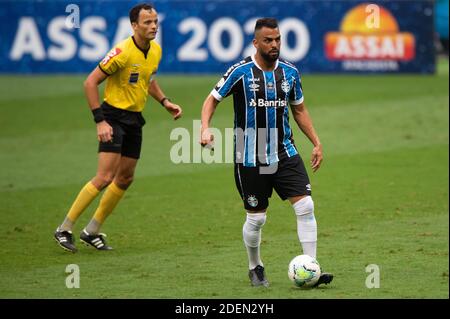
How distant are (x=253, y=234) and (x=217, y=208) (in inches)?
166

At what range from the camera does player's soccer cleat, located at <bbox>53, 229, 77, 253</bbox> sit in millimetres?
10438

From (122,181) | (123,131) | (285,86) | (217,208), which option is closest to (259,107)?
(285,86)

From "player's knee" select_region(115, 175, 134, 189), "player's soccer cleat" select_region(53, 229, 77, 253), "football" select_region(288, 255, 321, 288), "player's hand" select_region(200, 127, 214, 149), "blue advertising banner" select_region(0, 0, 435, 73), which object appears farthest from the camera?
"blue advertising banner" select_region(0, 0, 435, 73)

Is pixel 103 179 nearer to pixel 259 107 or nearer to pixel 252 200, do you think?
pixel 252 200

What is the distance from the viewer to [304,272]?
852cm

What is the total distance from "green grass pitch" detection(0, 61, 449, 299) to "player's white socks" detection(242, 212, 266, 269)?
0.24 metres

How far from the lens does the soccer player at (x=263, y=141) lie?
28.6ft

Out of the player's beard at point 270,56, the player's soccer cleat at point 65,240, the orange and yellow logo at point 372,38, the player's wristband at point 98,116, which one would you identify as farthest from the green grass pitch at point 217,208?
the orange and yellow logo at point 372,38

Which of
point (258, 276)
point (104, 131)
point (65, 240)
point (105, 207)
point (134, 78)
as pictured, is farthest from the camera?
point (105, 207)

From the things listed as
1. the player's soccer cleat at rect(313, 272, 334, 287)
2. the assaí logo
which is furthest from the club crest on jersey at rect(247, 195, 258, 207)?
the assaí logo

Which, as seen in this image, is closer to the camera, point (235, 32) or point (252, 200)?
point (252, 200)

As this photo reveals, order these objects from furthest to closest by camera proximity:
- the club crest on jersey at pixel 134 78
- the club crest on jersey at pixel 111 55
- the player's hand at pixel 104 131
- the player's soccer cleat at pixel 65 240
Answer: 1. the club crest on jersey at pixel 134 78
2. the player's soccer cleat at pixel 65 240
3. the club crest on jersey at pixel 111 55
4. the player's hand at pixel 104 131

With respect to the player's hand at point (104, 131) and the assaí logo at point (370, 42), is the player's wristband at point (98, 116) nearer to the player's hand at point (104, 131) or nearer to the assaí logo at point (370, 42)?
the player's hand at point (104, 131)

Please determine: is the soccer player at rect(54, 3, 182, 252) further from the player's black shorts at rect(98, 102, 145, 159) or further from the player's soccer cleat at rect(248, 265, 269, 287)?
the player's soccer cleat at rect(248, 265, 269, 287)
